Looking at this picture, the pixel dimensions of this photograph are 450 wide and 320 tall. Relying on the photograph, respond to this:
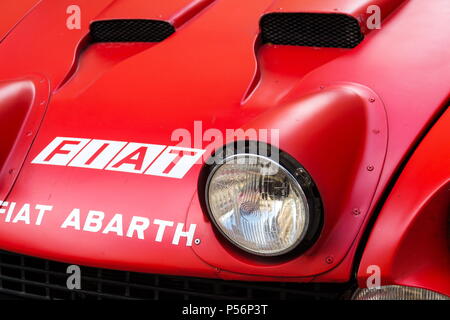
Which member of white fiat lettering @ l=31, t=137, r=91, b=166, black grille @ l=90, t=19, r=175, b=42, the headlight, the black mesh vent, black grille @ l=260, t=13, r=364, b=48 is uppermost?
black grille @ l=260, t=13, r=364, b=48

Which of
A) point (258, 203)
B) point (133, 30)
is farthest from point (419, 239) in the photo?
point (133, 30)

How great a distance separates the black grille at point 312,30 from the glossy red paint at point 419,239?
1.65ft

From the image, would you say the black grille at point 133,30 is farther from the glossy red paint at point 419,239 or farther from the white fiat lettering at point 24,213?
the glossy red paint at point 419,239

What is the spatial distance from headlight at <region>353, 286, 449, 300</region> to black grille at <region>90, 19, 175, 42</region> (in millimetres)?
1044

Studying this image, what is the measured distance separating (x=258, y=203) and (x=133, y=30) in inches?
35.5

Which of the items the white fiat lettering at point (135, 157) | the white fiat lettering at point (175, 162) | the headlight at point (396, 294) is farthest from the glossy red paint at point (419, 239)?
the white fiat lettering at point (135, 157)

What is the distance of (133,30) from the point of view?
2146 mm

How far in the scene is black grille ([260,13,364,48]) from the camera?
72.3 inches

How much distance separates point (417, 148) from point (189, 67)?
70 centimetres

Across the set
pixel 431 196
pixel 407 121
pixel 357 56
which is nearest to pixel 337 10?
pixel 357 56

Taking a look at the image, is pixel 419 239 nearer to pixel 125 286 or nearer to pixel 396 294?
pixel 396 294

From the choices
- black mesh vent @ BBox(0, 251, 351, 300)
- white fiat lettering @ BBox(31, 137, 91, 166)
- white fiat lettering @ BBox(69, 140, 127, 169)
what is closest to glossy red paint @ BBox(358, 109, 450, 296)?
black mesh vent @ BBox(0, 251, 351, 300)

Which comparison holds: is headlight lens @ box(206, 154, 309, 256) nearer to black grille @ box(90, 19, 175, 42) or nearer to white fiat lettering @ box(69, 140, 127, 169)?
white fiat lettering @ box(69, 140, 127, 169)

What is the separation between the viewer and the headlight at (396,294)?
57.1 inches
